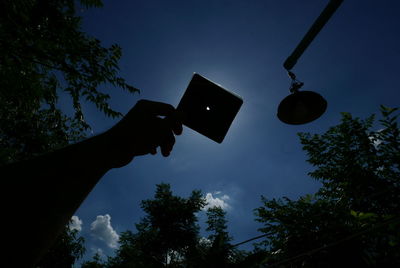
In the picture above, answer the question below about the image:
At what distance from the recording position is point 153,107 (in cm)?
106

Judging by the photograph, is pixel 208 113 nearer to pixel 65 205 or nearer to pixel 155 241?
pixel 65 205

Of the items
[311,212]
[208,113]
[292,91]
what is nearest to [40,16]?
[208,113]

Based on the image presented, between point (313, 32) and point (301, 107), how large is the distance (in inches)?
40.6

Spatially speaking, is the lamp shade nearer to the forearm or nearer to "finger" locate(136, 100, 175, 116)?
"finger" locate(136, 100, 175, 116)

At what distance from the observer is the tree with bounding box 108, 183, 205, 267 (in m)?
18.1

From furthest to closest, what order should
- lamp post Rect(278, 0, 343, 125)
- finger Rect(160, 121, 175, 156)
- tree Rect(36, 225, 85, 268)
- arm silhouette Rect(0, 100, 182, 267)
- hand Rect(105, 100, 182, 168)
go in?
tree Rect(36, 225, 85, 268) → lamp post Rect(278, 0, 343, 125) → finger Rect(160, 121, 175, 156) → hand Rect(105, 100, 182, 168) → arm silhouette Rect(0, 100, 182, 267)

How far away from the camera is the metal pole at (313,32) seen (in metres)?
2.49

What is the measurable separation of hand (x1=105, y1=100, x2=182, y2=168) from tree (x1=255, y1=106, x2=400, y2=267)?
5.36m

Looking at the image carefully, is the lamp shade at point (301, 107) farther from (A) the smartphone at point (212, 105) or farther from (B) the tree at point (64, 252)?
(B) the tree at point (64, 252)

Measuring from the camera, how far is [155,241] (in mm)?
18203

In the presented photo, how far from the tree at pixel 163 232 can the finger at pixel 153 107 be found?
62.8 ft

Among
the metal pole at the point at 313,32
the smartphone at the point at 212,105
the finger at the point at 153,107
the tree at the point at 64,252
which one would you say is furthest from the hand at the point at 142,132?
the tree at the point at 64,252

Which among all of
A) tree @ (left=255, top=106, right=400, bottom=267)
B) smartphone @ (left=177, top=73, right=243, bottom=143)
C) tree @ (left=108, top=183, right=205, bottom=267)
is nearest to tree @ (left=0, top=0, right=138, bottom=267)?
smartphone @ (left=177, top=73, right=243, bottom=143)

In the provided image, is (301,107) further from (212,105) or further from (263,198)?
(263,198)
